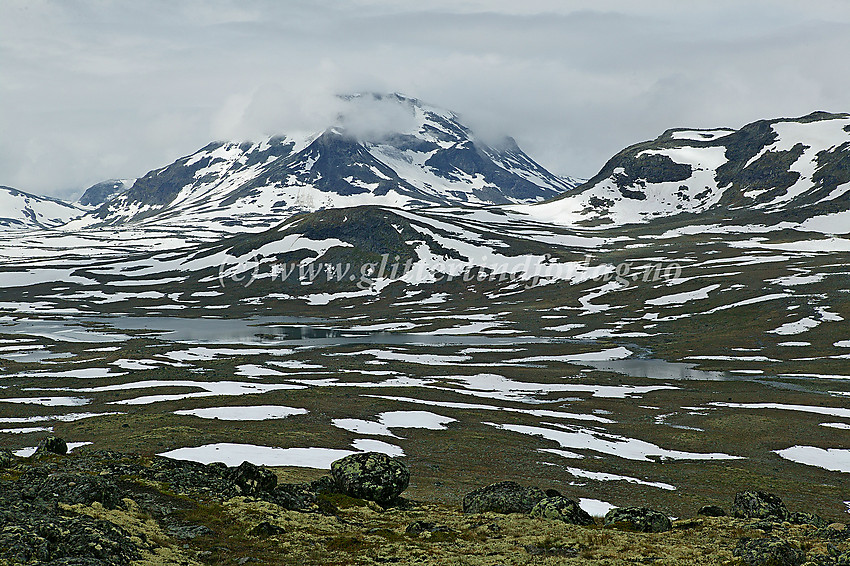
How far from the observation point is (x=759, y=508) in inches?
974

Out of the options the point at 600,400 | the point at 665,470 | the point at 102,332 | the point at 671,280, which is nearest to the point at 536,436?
the point at 665,470

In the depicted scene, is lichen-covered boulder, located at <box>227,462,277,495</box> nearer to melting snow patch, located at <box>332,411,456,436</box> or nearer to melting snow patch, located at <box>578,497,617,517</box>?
melting snow patch, located at <box>578,497,617,517</box>

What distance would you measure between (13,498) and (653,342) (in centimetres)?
11911

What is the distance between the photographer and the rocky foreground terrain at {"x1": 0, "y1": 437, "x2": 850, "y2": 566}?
17047 mm

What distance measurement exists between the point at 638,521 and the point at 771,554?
6789 mm

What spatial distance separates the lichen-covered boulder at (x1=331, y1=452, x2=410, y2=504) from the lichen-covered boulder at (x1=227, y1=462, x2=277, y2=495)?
3279 mm

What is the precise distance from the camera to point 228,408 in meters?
63.5

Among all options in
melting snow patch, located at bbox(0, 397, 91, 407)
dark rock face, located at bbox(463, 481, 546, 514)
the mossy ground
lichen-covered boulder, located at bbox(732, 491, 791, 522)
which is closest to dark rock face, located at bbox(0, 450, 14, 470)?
the mossy ground

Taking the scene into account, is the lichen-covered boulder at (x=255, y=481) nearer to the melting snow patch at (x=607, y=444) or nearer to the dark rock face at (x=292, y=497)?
the dark rock face at (x=292, y=497)

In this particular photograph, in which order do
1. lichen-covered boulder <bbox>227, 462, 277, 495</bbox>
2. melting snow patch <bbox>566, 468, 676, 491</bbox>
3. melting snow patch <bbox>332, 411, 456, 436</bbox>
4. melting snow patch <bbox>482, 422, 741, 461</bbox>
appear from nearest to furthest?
1. lichen-covered boulder <bbox>227, 462, 277, 495</bbox>
2. melting snow patch <bbox>566, 468, 676, 491</bbox>
3. melting snow patch <bbox>482, 422, 741, 461</bbox>
4. melting snow patch <bbox>332, 411, 456, 436</bbox>

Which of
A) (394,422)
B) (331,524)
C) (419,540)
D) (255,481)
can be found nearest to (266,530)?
(331,524)

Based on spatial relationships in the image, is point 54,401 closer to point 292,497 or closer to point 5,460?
point 5,460

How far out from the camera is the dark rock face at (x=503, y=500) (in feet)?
83.1

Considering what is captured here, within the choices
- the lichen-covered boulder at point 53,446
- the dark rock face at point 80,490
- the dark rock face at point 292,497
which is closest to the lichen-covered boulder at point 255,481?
the dark rock face at point 292,497
